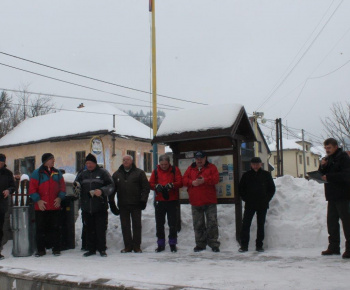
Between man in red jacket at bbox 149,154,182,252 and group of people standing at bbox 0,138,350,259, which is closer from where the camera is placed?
group of people standing at bbox 0,138,350,259

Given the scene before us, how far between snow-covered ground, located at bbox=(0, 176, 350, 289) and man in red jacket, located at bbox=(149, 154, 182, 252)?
31 cm

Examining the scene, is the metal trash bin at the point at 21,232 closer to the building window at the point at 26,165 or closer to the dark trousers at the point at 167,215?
the dark trousers at the point at 167,215

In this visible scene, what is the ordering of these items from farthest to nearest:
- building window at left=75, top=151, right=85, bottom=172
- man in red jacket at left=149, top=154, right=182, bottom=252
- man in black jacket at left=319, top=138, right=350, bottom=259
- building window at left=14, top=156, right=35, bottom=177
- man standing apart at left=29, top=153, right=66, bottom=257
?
1. building window at left=14, top=156, right=35, bottom=177
2. building window at left=75, top=151, right=85, bottom=172
3. man in red jacket at left=149, top=154, right=182, bottom=252
4. man standing apart at left=29, top=153, right=66, bottom=257
5. man in black jacket at left=319, top=138, right=350, bottom=259

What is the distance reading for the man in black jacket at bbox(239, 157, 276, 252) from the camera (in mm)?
7340

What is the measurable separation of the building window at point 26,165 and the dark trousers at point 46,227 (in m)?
21.4

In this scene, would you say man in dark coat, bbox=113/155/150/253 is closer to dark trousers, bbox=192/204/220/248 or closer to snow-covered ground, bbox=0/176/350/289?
snow-covered ground, bbox=0/176/350/289

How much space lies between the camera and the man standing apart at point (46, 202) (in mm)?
7422

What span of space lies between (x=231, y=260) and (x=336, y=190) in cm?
194

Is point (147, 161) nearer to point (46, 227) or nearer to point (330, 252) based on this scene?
point (46, 227)

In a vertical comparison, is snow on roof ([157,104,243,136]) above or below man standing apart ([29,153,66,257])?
above

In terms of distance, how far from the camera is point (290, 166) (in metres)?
57.7

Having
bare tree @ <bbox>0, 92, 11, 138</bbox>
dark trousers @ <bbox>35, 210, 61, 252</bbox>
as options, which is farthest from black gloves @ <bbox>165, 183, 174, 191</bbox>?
bare tree @ <bbox>0, 92, 11, 138</bbox>

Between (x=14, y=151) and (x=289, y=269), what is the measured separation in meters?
27.3

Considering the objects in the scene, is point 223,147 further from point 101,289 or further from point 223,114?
point 101,289
